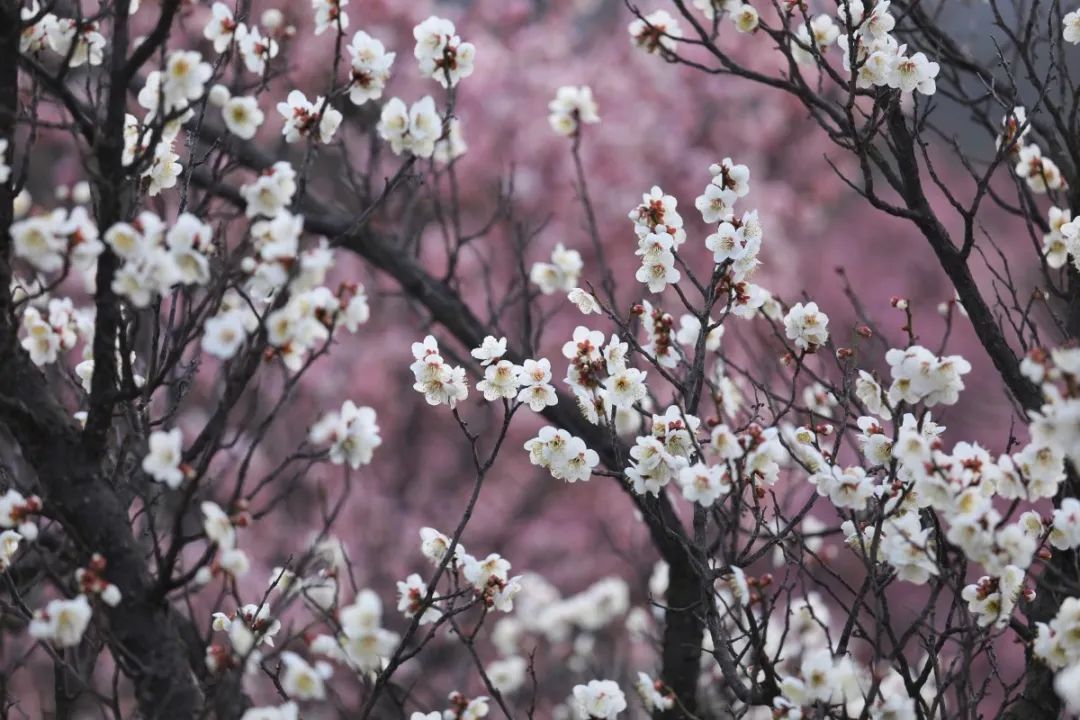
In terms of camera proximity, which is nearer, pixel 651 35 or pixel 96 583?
pixel 96 583

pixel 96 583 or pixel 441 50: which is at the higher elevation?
pixel 441 50

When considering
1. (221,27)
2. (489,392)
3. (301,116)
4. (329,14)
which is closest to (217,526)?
(489,392)

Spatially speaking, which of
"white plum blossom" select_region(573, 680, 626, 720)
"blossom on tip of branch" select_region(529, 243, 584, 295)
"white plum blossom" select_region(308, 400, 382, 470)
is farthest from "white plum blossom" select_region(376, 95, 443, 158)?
"white plum blossom" select_region(573, 680, 626, 720)

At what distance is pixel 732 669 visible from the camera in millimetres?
2369

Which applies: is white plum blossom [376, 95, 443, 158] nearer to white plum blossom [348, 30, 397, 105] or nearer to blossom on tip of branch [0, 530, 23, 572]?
white plum blossom [348, 30, 397, 105]

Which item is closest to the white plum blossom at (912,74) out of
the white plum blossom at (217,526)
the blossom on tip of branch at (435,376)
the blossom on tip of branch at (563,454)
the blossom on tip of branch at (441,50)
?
the blossom on tip of branch at (441,50)

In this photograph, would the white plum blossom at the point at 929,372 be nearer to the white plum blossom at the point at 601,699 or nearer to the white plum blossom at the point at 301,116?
the white plum blossom at the point at 601,699

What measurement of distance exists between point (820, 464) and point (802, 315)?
17.8 inches

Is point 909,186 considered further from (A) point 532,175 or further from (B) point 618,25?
(B) point 618,25

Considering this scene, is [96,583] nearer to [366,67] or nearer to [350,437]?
[350,437]

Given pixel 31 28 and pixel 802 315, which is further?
pixel 802 315

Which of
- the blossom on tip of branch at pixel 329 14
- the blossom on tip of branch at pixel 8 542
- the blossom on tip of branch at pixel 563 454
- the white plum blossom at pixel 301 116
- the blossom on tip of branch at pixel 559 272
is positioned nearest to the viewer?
the blossom on tip of branch at pixel 8 542

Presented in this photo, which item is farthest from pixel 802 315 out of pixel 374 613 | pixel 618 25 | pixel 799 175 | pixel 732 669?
pixel 618 25

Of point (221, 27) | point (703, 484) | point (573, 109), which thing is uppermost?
point (573, 109)
